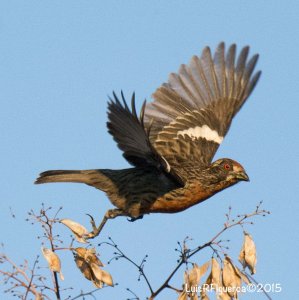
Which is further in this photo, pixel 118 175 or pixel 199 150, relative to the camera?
pixel 199 150

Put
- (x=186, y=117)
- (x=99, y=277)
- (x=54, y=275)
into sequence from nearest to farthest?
(x=54, y=275) < (x=99, y=277) < (x=186, y=117)

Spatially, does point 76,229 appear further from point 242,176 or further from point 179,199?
point 242,176

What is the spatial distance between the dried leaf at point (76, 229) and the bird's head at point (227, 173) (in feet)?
8.04

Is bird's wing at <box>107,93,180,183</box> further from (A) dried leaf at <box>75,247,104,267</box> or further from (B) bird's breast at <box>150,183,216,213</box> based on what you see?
(A) dried leaf at <box>75,247,104,267</box>

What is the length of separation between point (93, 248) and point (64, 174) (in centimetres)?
199

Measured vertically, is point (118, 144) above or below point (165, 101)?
below

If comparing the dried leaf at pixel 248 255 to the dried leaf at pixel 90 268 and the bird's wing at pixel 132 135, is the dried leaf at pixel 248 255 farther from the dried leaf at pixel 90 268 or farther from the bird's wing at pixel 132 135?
the bird's wing at pixel 132 135

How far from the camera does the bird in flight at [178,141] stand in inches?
258

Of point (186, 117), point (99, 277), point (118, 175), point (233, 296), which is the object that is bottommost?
point (233, 296)

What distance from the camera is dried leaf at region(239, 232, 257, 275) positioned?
5.04 meters

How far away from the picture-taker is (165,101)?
877 cm

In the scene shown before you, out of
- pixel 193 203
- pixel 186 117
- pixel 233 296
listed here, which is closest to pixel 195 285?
pixel 233 296

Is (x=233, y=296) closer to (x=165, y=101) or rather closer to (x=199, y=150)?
(x=199, y=150)

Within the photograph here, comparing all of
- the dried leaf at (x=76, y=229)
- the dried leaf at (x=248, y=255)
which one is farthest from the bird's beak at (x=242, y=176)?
the dried leaf at (x=76, y=229)
